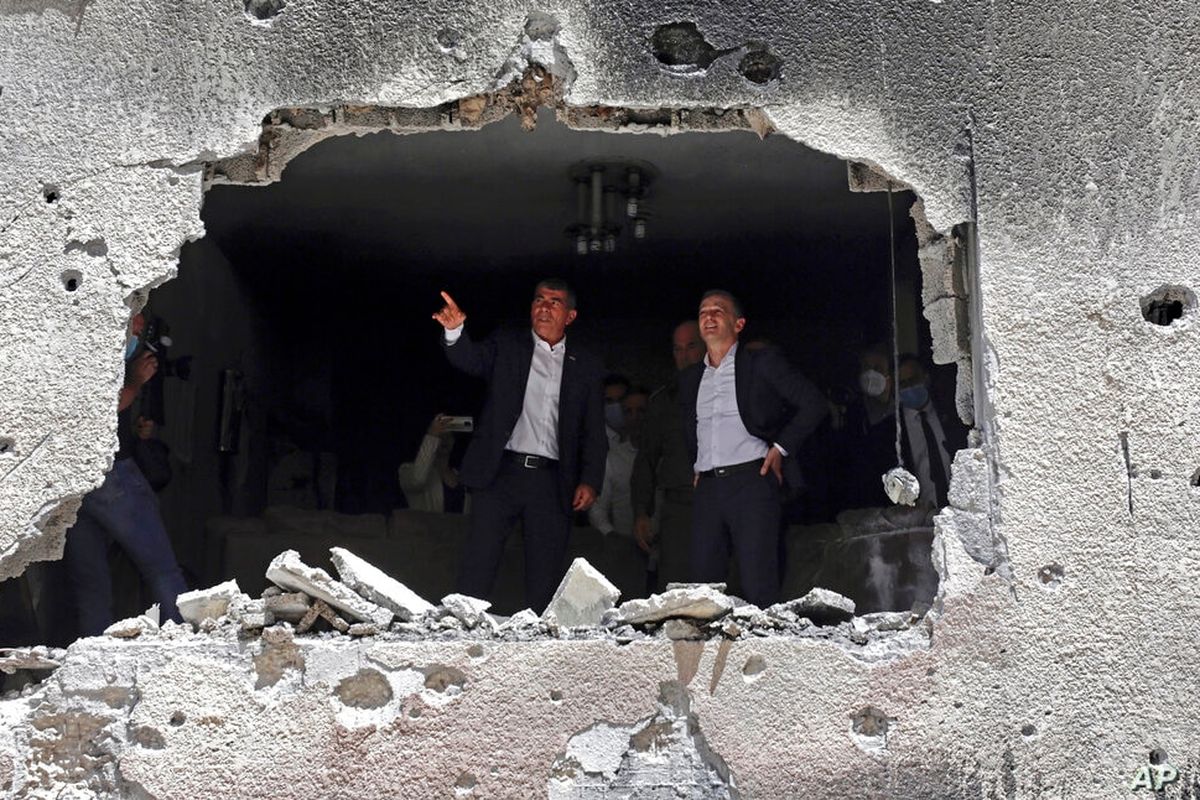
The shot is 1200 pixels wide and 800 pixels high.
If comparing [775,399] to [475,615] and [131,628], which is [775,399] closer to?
[475,615]

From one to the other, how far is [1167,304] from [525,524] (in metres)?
2.47

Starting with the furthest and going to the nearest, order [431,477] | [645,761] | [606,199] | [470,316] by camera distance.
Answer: [470,316]
[431,477]
[606,199]
[645,761]

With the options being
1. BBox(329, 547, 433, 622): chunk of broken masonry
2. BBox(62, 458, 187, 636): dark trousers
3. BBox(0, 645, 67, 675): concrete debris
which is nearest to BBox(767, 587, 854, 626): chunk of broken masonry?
BBox(329, 547, 433, 622): chunk of broken masonry

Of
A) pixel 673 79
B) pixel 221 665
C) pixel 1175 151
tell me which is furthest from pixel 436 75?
pixel 1175 151

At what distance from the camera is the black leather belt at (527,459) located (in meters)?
5.89

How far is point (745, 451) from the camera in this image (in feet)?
18.8

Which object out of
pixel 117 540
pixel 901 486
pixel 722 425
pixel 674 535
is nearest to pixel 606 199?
pixel 674 535

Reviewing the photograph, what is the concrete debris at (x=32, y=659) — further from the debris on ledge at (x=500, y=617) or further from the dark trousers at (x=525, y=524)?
the dark trousers at (x=525, y=524)

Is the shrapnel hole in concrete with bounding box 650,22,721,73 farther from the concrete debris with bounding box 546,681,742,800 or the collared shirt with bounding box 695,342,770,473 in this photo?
the concrete debris with bounding box 546,681,742,800

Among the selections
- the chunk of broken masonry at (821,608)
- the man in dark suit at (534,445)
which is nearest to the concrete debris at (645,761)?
the chunk of broken masonry at (821,608)

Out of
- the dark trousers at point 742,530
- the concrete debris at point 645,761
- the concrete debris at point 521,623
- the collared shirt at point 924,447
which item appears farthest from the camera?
the collared shirt at point 924,447

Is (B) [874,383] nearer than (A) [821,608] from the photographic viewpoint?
No

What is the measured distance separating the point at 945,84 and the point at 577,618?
190 cm

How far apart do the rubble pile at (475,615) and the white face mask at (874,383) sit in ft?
8.84
